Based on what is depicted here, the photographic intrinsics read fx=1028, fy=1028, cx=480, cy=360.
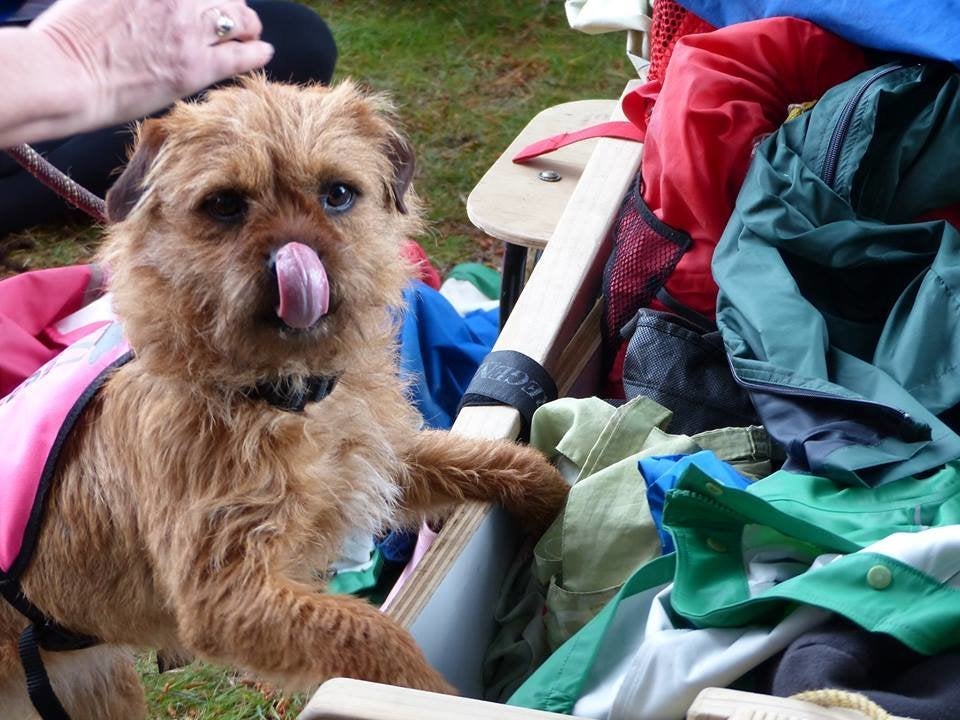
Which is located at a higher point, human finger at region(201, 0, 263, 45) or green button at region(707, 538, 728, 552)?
human finger at region(201, 0, 263, 45)

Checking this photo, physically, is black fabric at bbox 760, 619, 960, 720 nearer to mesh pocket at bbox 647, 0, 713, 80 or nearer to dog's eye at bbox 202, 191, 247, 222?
dog's eye at bbox 202, 191, 247, 222

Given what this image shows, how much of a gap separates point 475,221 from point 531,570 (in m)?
1.49

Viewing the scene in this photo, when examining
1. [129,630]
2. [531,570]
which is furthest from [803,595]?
[129,630]

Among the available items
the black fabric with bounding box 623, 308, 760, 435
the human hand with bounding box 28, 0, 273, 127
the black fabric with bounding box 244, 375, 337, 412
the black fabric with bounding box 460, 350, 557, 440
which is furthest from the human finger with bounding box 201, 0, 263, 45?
the black fabric with bounding box 623, 308, 760, 435

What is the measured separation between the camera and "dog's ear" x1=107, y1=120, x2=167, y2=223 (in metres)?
1.72

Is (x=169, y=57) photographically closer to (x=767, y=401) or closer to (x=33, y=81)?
(x=33, y=81)

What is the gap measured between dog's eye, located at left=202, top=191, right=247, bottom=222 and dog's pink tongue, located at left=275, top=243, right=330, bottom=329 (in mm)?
145

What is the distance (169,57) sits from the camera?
5.39 ft

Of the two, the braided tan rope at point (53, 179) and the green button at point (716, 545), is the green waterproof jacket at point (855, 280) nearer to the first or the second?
the green button at point (716, 545)

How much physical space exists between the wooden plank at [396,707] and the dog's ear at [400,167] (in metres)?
1.05

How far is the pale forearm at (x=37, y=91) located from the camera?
58.3 inches

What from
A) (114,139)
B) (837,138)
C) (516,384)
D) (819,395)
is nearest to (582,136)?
(837,138)

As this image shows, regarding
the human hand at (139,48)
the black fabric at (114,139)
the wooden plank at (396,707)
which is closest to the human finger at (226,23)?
the human hand at (139,48)

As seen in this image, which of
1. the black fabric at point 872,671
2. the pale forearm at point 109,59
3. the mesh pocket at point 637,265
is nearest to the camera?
the black fabric at point 872,671
